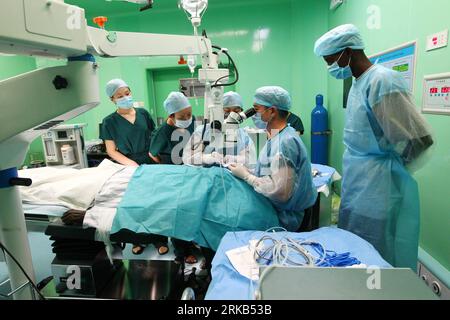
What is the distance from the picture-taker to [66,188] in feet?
4.97

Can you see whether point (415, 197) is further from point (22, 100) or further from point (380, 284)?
point (22, 100)

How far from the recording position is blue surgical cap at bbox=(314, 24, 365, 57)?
1395mm

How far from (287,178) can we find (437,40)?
1.15 metres

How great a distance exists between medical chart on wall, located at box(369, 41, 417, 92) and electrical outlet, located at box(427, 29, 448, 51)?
15 cm

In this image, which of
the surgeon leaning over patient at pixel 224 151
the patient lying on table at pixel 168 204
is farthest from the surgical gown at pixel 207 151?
the patient lying on table at pixel 168 204

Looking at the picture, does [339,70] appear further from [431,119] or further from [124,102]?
[124,102]

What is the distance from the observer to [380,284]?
69 centimetres

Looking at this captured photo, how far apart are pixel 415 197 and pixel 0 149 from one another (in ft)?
5.79

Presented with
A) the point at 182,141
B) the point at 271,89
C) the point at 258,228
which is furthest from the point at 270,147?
the point at 182,141

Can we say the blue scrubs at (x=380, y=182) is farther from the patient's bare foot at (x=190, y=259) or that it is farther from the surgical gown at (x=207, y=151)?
the patient's bare foot at (x=190, y=259)

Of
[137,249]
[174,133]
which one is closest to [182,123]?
[174,133]

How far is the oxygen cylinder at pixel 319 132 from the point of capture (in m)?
3.49

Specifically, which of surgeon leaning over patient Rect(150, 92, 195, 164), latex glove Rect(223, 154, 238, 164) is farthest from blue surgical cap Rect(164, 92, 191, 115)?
latex glove Rect(223, 154, 238, 164)

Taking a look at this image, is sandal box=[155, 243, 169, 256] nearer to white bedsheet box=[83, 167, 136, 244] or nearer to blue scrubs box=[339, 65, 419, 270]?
white bedsheet box=[83, 167, 136, 244]
